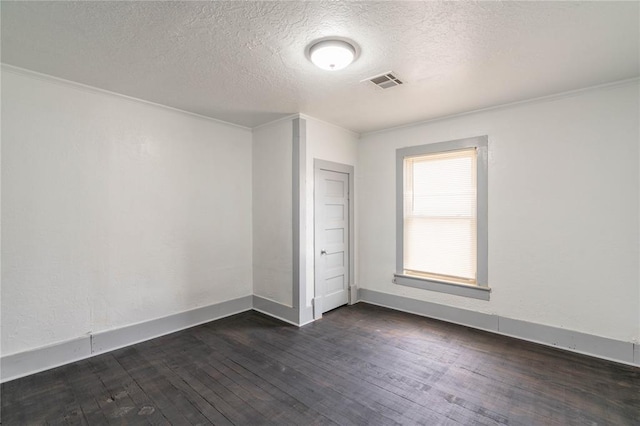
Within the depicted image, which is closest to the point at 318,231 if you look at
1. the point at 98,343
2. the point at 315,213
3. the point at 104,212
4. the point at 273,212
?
the point at 315,213

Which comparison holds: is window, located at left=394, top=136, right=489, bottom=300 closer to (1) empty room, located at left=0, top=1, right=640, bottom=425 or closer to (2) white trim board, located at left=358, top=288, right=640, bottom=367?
(1) empty room, located at left=0, top=1, right=640, bottom=425

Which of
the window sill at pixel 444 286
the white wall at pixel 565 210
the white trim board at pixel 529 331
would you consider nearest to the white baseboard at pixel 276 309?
Answer: the white trim board at pixel 529 331

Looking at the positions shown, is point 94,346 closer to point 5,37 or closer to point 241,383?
point 241,383

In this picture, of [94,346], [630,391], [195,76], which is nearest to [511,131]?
[630,391]

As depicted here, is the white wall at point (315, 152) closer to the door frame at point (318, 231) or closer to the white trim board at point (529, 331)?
the door frame at point (318, 231)

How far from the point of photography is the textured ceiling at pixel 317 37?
6.17 feet

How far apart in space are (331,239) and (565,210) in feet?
9.29

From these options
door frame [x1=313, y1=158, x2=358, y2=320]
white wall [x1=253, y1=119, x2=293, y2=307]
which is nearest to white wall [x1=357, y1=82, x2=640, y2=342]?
door frame [x1=313, y1=158, x2=358, y2=320]

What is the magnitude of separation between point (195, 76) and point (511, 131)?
3.59m

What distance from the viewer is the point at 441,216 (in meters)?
4.08

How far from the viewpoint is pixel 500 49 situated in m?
2.31

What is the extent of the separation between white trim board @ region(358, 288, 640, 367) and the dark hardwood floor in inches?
4.6

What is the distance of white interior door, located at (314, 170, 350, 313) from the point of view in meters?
4.17

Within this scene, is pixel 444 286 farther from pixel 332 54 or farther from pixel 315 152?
pixel 332 54
